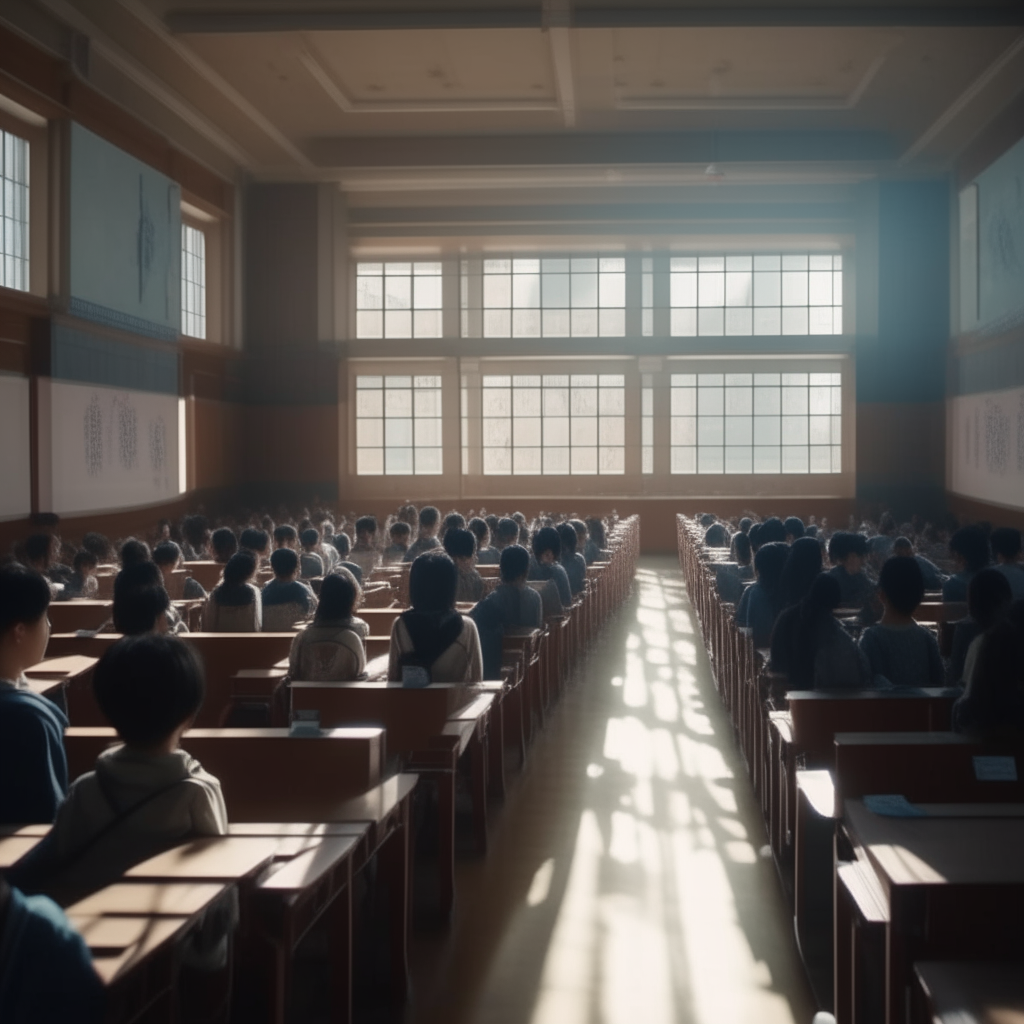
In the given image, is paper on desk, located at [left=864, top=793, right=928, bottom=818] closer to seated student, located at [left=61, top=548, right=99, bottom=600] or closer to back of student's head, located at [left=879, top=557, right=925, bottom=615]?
back of student's head, located at [left=879, top=557, right=925, bottom=615]

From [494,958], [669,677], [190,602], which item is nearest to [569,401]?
[669,677]

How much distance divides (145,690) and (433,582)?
8.20 ft

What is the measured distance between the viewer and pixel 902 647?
450cm

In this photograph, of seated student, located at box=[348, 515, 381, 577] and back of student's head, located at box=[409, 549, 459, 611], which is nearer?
back of student's head, located at box=[409, 549, 459, 611]

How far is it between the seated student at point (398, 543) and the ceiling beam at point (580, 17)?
21.1 ft

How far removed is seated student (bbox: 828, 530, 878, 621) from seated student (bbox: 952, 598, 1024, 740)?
10.2 ft

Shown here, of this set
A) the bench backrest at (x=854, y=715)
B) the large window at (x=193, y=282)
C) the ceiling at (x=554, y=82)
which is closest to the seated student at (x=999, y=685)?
the bench backrest at (x=854, y=715)

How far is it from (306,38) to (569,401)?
10184 millimetres

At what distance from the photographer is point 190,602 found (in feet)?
25.4

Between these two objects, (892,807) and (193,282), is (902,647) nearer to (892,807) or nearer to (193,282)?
(892,807)

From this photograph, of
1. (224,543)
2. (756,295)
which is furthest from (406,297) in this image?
(224,543)

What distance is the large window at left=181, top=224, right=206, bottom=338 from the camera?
741 inches

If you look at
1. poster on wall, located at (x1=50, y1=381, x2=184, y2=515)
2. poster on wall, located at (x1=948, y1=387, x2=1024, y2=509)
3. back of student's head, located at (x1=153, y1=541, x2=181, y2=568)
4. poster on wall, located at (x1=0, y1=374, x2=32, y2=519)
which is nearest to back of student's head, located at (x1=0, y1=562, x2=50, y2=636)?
back of student's head, located at (x1=153, y1=541, x2=181, y2=568)

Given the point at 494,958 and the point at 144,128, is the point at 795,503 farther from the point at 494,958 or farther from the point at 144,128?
the point at 494,958
